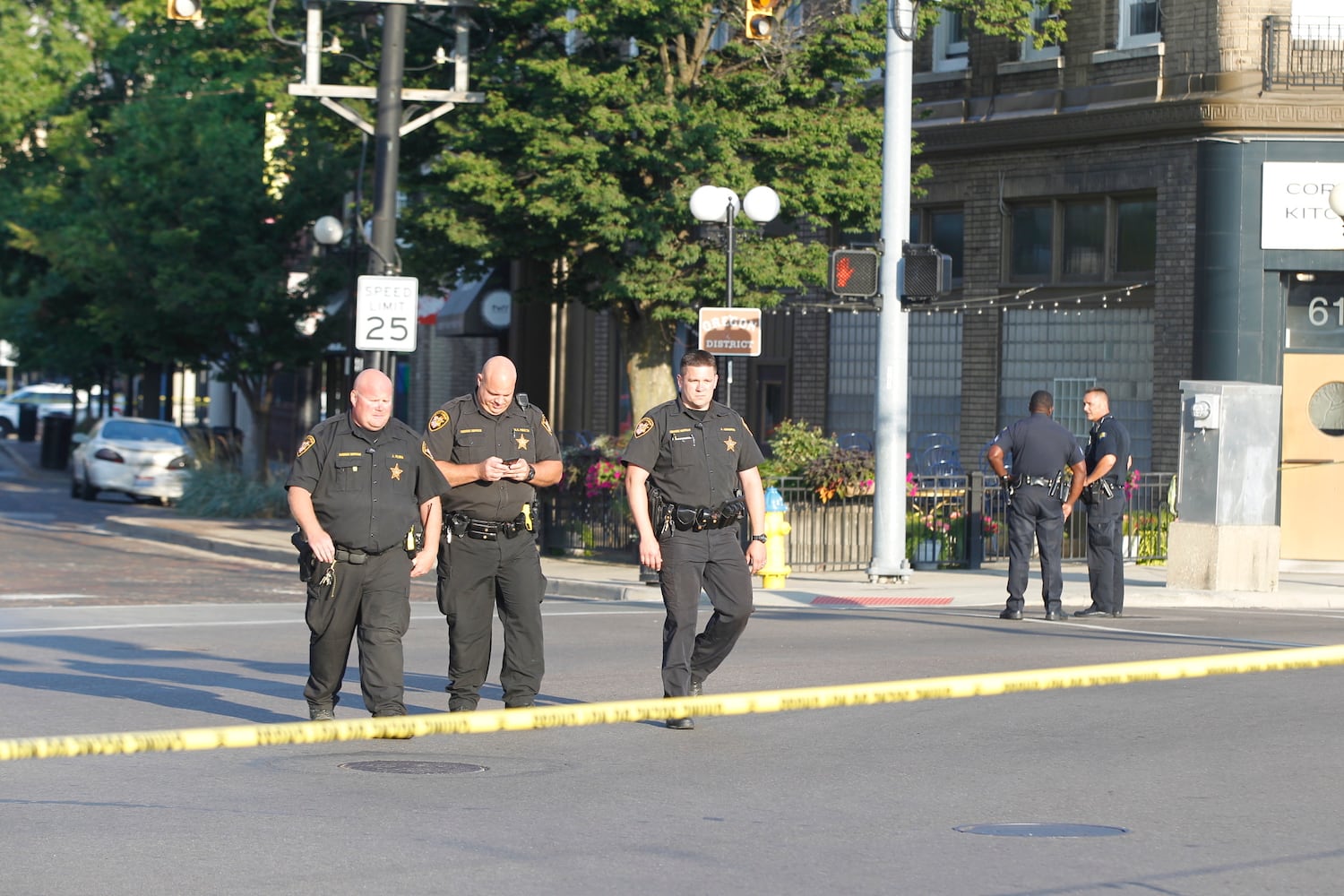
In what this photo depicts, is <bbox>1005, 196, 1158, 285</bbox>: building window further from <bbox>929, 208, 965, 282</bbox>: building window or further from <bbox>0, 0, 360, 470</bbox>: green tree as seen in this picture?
<bbox>0, 0, 360, 470</bbox>: green tree

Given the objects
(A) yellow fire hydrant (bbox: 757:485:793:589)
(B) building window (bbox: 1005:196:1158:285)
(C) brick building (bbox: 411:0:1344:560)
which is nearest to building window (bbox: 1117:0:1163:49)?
(C) brick building (bbox: 411:0:1344:560)

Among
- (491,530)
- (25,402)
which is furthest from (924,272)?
(25,402)

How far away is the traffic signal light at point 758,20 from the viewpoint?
1741 centimetres

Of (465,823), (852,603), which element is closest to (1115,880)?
(465,823)

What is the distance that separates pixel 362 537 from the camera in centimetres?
938

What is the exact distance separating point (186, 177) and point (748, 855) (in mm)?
27472

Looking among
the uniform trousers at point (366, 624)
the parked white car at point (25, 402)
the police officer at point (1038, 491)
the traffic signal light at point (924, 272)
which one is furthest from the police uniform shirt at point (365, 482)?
the parked white car at point (25, 402)

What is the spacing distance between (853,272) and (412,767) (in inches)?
430

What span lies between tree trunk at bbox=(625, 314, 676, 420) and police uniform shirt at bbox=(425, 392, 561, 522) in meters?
14.5

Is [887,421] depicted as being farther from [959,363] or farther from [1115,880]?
[1115,880]

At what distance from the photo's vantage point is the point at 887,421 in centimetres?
1908

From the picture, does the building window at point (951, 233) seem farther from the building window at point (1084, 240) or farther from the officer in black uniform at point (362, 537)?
the officer in black uniform at point (362, 537)

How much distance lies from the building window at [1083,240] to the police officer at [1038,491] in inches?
337

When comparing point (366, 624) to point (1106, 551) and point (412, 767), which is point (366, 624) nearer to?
point (412, 767)
